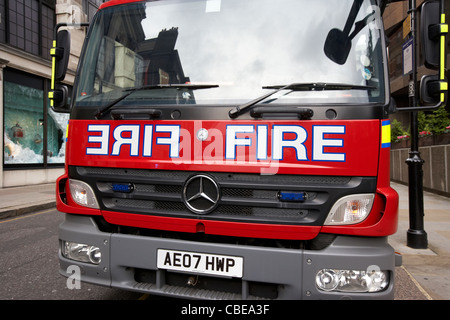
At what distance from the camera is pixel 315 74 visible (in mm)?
2426

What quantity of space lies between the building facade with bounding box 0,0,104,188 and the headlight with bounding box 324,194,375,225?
10.5 meters

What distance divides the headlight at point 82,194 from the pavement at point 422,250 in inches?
118

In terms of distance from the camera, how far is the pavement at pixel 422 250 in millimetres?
3564

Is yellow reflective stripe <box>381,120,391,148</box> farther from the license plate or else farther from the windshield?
the license plate

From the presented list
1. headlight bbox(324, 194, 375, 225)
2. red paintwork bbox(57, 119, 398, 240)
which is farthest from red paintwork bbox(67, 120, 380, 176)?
headlight bbox(324, 194, 375, 225)

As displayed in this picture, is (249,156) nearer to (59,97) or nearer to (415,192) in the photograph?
(59,97)

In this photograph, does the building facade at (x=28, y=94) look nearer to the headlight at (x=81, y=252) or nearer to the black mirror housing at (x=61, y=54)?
the black mirror housing at (x=61, y=54)

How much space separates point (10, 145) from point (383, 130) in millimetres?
12611

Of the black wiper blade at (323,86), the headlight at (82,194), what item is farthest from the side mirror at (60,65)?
the black wiper blade at (323,86)

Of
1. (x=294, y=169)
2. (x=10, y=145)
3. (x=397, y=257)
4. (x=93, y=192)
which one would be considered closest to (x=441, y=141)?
(x=397, y=257)

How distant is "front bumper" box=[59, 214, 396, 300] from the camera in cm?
213

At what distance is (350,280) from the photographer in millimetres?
2143

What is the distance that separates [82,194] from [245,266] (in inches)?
55.9

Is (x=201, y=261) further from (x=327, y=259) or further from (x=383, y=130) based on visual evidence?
(x=383, y=130)
